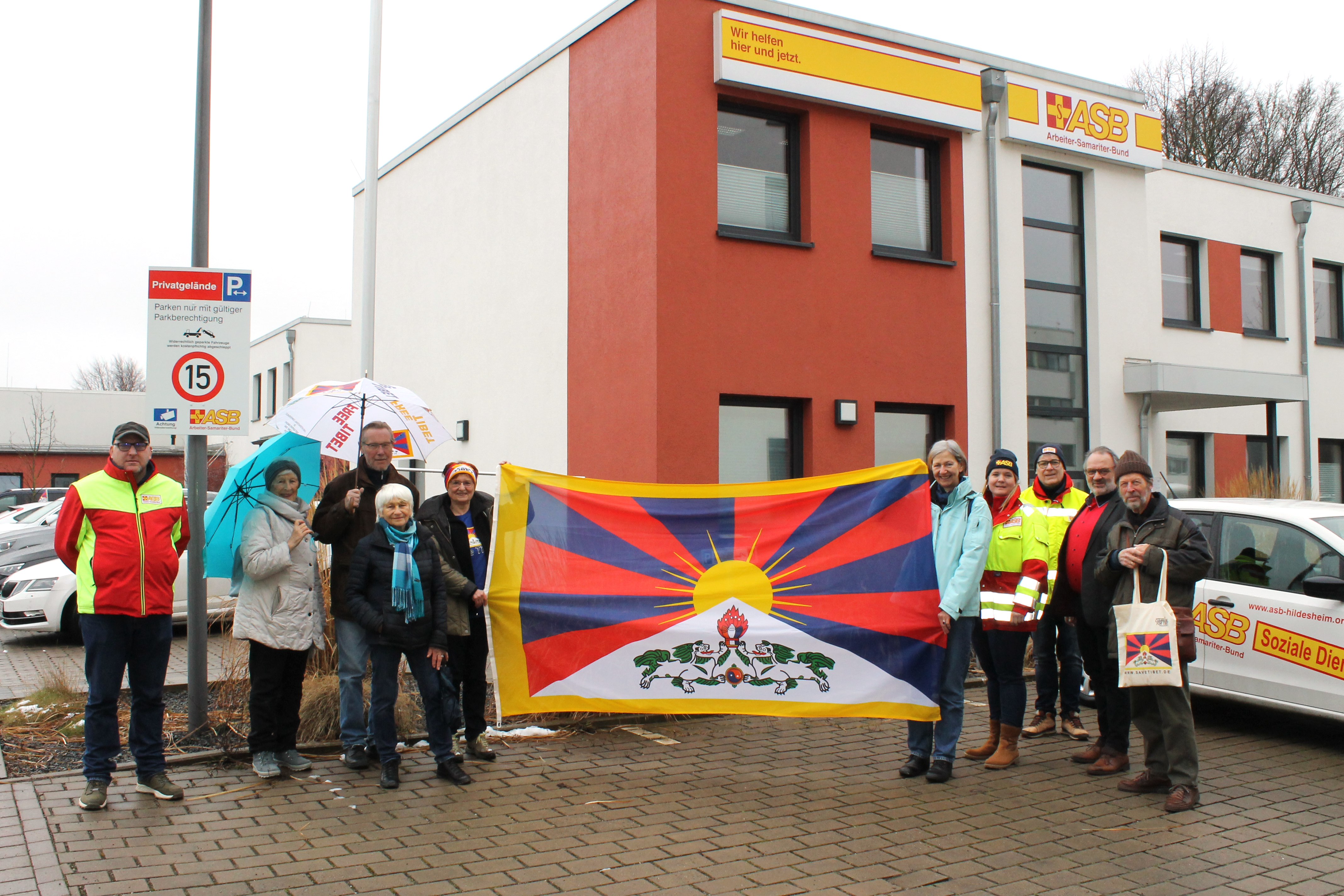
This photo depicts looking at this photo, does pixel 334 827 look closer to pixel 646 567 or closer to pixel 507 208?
pixel 646 567

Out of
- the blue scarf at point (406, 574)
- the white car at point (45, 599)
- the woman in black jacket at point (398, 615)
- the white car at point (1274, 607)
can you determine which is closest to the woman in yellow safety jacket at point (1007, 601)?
the white car at point (1274, 607)

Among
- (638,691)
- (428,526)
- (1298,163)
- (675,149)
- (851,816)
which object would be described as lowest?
(851,816)

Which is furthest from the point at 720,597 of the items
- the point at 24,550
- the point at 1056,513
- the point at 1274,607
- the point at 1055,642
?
the point at 24,550

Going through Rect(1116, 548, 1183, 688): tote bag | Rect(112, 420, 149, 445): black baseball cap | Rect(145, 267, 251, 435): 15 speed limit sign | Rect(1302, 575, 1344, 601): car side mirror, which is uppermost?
Rect(145, 267, 251, 435): 15 speed limit sign

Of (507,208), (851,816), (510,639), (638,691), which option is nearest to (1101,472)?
(851,816)

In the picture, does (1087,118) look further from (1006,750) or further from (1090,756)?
(1006,750)

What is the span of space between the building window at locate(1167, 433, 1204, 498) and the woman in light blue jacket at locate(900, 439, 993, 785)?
10536 mm

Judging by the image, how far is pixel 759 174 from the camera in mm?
10930

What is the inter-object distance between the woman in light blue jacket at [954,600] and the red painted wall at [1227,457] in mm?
11135

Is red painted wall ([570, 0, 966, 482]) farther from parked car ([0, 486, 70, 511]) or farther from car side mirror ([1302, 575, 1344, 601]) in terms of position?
parked car ([0, 486, 70, 511])

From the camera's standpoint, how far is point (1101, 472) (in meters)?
6.61

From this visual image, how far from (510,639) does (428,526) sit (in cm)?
88

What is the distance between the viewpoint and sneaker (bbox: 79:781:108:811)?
555cm

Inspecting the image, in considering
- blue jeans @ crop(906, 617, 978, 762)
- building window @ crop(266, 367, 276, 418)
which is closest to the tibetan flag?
blue jeans @ crop(906, 617, 978, 762)
